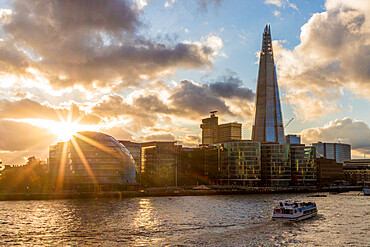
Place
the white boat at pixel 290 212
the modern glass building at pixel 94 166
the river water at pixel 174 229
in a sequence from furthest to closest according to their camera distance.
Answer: the modern glass building at pixel 94 166, the white boat at pixel 290 212, the river water at pixel 174 229

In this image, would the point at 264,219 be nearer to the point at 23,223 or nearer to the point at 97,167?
the point at 23,223

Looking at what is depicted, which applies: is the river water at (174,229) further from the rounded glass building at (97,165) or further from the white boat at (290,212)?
the rounded glass building at (97,165)

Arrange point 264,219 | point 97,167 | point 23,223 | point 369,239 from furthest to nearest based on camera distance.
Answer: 1. point 97,167
2. point 264,219
3. point 23,223
4. point 369,239

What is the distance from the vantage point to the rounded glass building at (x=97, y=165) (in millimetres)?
162875

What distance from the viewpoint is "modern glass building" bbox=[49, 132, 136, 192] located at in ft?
534

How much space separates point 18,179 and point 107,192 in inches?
1710

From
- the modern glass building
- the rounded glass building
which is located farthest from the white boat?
the rounded glass building

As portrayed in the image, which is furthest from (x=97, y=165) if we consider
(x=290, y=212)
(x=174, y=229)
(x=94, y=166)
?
(x=174, y=229)

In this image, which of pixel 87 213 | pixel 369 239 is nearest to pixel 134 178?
pixel 87 213

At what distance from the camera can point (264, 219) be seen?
279 feet

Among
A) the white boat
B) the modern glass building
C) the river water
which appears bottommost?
the river water

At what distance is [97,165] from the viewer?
6594 inches

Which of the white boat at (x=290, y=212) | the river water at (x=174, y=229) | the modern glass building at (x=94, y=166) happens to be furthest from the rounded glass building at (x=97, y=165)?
the white boat at (x=290, y=212)

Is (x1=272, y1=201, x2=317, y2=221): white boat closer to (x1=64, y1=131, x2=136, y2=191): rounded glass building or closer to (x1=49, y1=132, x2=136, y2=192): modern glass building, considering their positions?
(x1=49, y1=132, x2=136, y2=192): modern glass building
